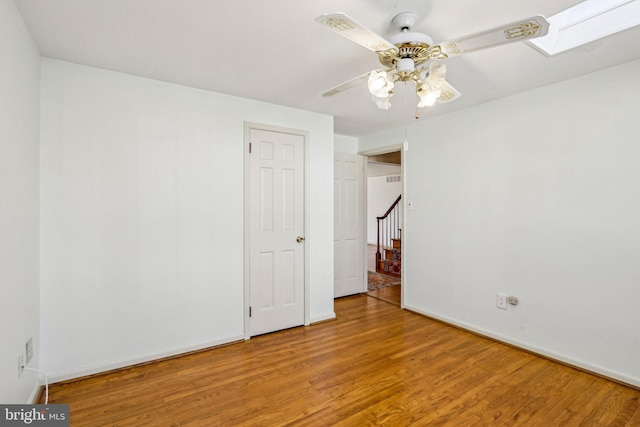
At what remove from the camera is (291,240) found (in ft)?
10.8

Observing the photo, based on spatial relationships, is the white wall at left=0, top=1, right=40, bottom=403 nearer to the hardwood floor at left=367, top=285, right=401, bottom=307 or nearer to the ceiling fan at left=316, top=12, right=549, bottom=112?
the ceiling fan at left=316, top=12, right=549, bottom=112

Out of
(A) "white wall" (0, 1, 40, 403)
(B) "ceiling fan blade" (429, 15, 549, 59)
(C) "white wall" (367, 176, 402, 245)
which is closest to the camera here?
(B) "ceiling fan blade" (429, 15, 549, 59)

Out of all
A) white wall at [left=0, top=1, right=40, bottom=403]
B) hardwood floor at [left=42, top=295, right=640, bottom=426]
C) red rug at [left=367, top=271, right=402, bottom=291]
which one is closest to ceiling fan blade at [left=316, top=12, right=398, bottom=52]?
white wall at [left=0, top=1, right=40, bottom=403]

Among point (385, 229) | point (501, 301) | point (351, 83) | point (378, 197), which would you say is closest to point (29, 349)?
point (351, 83)

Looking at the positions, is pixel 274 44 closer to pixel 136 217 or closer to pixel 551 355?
pixel 136 217

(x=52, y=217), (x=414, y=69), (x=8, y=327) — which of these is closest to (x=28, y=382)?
(x=8, y=327)

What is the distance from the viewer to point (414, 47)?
1517mm

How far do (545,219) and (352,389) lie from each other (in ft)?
7.20

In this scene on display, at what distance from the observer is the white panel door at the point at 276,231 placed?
304 cm

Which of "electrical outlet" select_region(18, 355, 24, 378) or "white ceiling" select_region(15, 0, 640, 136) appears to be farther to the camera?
"electrical outlet" select_region(18, 355, 24, 378)

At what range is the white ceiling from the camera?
158 centimetres

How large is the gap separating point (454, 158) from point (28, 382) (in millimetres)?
4026

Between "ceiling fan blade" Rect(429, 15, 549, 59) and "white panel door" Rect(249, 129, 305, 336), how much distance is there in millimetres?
1949

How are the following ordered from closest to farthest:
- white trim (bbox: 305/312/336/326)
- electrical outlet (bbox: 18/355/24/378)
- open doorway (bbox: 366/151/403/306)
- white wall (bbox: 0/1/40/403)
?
white wall (bbox: 0/1/40/403)
electrical outlet (bbox: 18/355/24/378)
white trim (bbox: 305/312/336/326)
open doorway (bbox: 366/151/403/306)
